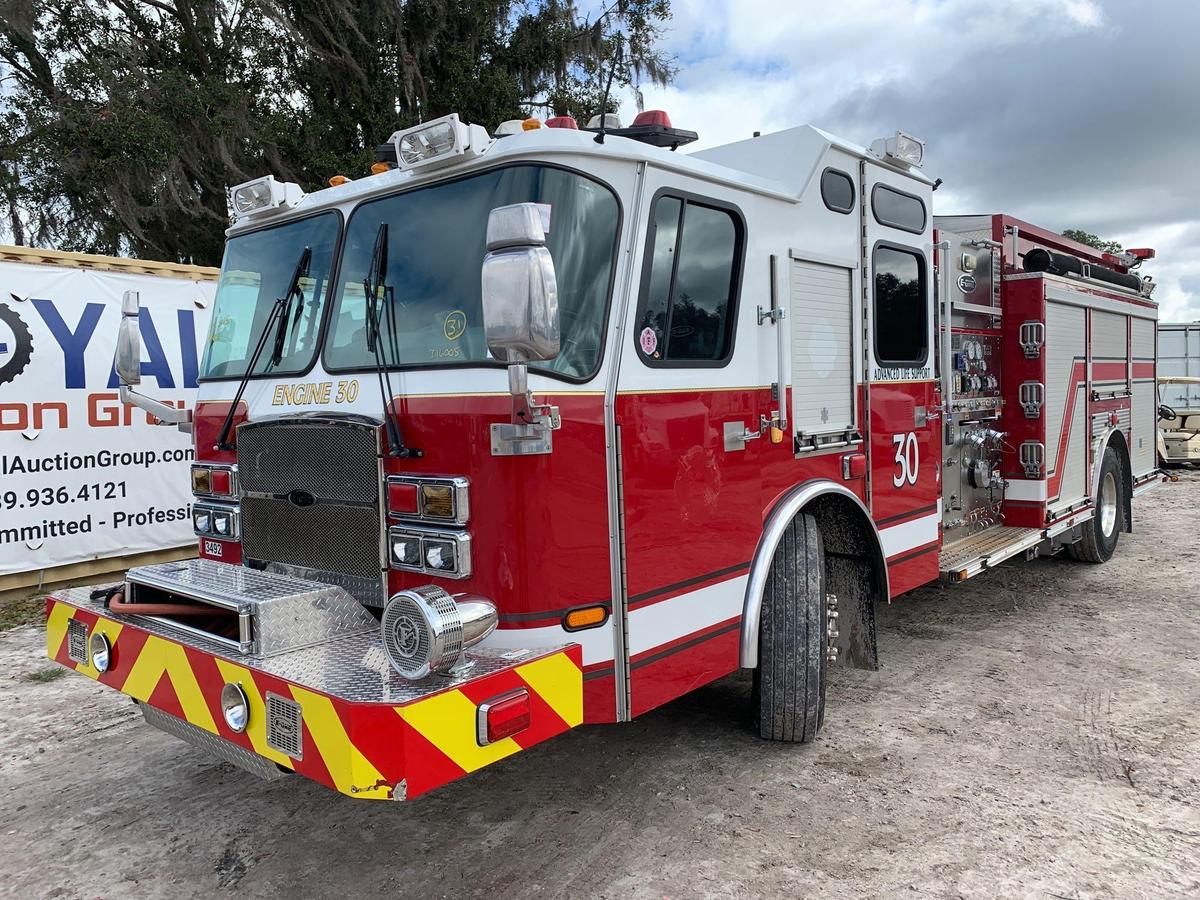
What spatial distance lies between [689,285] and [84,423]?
624 centimetres

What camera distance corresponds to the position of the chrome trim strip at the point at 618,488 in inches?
114

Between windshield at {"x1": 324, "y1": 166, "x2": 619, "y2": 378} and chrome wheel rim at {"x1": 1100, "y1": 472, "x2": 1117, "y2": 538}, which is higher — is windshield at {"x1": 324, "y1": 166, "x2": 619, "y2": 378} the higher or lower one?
the higher one

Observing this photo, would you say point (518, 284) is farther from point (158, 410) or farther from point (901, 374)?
point (901, 374)

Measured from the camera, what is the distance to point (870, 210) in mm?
4309

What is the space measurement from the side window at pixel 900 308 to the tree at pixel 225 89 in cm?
968

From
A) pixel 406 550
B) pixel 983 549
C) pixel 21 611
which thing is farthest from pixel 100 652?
pixel 983 549

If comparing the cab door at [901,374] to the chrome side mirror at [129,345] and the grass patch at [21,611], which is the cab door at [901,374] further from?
the grass patch at [21,611]

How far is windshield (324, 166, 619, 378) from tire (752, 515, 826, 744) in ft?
4.63

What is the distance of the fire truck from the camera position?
8.44 ft

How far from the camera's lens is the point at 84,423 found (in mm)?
7410

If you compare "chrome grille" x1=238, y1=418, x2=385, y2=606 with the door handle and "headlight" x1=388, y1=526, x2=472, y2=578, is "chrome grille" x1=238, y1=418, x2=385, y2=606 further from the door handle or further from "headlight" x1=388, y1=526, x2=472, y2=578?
the door handle

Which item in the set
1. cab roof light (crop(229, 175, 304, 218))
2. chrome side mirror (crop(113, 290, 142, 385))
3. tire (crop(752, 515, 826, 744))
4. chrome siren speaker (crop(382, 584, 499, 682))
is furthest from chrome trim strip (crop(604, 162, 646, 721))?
chrome side mirror (crop(113, 290, 142, 385))

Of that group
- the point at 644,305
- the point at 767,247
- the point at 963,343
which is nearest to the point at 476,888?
the point at 644,305

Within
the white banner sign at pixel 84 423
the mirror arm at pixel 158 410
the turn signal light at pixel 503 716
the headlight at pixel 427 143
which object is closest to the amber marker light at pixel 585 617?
the turn signal light at pixel 503 716
